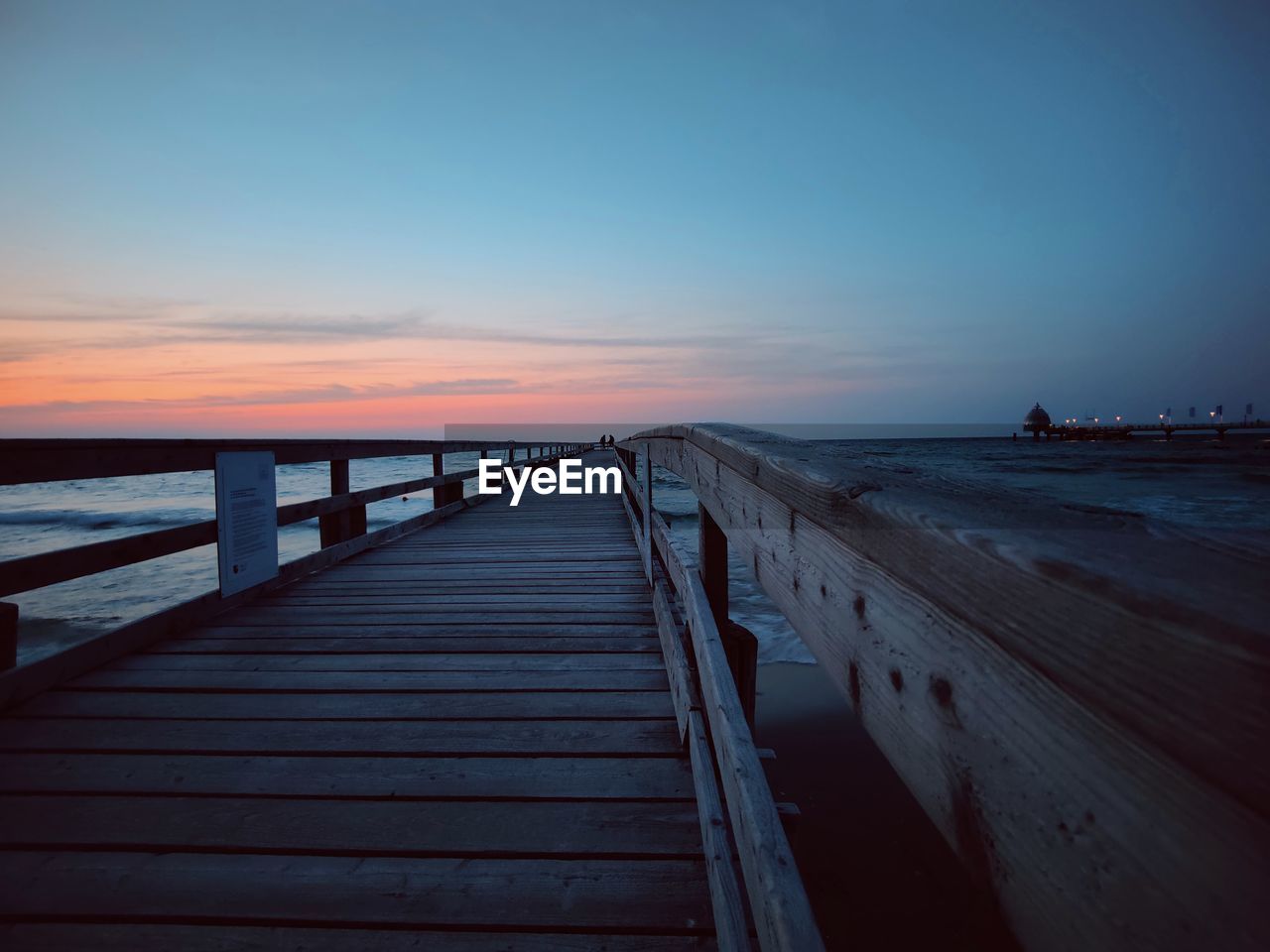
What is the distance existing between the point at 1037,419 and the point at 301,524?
122 meters

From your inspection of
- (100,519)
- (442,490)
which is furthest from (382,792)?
(100,519)

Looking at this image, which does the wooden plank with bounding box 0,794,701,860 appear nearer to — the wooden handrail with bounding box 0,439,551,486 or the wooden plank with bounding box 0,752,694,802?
the wooden plank with bounding box 0,752,694,802

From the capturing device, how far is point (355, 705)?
265cm

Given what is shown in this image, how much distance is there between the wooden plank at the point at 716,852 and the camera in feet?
4.32

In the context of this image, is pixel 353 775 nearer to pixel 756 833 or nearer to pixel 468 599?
pixel 756 833

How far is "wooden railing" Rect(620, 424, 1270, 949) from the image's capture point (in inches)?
12.8

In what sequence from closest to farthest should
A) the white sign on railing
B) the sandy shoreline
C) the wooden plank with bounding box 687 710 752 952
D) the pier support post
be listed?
the wooden plank with bounding box 687 710 752 952
the white sign on railing
the sandy shoreline
the pier support post

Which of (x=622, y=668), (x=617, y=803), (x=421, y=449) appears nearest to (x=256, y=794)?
(x=617, y=803)

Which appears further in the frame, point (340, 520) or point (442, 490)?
point (442, 490)

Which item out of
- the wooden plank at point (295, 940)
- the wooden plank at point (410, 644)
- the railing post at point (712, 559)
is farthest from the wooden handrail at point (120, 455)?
the railing post at point (712, 559)

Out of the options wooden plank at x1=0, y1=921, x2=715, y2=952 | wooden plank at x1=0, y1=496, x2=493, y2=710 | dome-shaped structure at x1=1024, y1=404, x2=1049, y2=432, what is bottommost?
wooden plank at x1=0, y1=921, x2=715, y2=952

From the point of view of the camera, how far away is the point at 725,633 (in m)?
3.66

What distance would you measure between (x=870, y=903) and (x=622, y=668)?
97.8 inches
